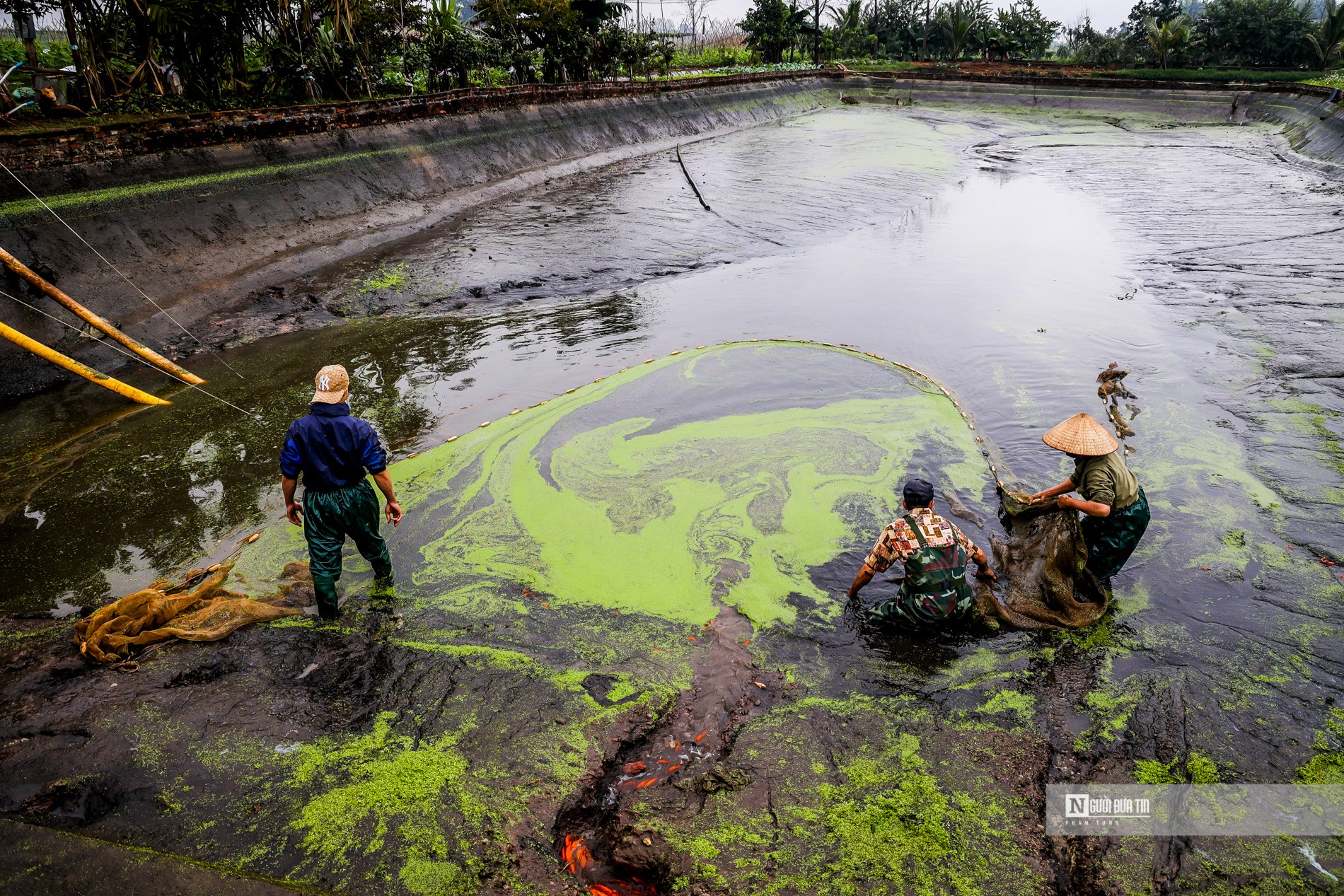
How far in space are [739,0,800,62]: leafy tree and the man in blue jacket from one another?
114ft

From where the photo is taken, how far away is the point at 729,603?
386 cm

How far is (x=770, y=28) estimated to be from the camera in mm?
32625

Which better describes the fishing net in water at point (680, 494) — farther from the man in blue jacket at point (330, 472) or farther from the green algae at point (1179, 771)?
the green algae at point (1179, 771)

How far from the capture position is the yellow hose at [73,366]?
486 centimetres

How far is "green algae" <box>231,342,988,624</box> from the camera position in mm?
4020

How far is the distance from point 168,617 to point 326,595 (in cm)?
71

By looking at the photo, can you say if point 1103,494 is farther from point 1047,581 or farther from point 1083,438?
point 1047,581

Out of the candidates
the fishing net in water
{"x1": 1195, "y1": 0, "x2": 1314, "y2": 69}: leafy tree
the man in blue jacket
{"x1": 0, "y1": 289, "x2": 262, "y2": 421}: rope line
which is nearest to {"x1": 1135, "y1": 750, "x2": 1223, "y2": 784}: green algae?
the fishing net in water

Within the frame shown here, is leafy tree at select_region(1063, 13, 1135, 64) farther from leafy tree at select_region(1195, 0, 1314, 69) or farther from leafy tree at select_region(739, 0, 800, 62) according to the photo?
leafy tree at select_region(739, 0, 800, 62)

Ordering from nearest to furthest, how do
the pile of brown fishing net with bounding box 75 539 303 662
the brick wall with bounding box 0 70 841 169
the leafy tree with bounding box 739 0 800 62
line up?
the pile of brown fishing net with bounding box 75 539 303 662
the brick wall with bounding box 0 70 841 169
the leafy tree with bounding box 739 0 800 62

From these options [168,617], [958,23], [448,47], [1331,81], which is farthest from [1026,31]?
[168,617]

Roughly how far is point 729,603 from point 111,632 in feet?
9.47

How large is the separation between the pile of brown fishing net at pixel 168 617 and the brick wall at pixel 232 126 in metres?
6.40

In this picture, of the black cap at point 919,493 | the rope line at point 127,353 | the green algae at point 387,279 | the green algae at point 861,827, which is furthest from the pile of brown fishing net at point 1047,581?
the green algae at point 387,279
